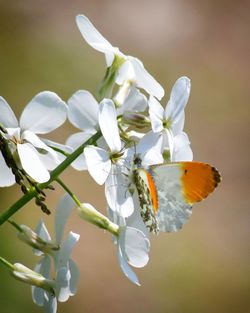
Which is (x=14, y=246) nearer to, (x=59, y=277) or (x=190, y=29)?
(x=59, y=277)

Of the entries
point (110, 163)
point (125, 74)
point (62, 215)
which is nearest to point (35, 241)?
point (62, 215)

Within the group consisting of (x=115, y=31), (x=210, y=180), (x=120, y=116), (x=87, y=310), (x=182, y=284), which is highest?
(x=120, y=116)

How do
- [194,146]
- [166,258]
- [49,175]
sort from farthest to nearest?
[194,146] < [166,258] < [49,175]

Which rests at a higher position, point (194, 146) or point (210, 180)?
point (210, 180)

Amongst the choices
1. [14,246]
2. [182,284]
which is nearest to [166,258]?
[182,284]

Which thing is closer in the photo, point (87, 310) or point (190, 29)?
point (87, 310)

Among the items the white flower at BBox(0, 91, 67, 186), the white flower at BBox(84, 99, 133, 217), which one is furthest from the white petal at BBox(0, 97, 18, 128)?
the white flower at BBox(84, 99, 133, 217)

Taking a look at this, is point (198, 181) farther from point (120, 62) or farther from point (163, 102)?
point (163, 102)
